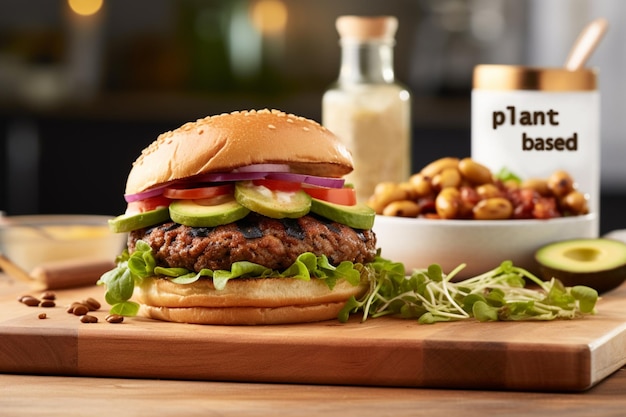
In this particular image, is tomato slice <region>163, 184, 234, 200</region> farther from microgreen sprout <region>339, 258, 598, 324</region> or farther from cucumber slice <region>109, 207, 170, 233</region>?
microgreen sprout <region>339, 258, 598, 324</region>

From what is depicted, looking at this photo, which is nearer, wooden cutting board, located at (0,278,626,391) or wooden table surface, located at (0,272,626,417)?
wooden table surface, located at (0,272,626,417)

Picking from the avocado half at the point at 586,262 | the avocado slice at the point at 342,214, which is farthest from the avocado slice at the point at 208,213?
the avocado half at the point at 586,262

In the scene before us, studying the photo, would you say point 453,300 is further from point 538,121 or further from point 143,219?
point 538,121

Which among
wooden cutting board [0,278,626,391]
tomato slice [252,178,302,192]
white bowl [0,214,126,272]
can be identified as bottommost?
wooden cutting board [0,278,626,391]

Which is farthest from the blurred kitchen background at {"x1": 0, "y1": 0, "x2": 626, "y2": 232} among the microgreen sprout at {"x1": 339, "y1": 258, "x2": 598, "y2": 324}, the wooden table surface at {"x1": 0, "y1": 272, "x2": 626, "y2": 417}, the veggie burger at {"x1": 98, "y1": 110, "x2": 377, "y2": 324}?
the wooden table surface at {"x1": 0, "y1": 272, "x2": 626, "y2": 417}

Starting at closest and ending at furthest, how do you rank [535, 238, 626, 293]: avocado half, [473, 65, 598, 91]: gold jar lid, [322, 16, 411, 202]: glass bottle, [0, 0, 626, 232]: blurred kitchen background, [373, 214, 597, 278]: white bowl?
[535, 238, 626, 293]: avocado half
[373, 214, 597, 278]: white bowl
[473, 65, 598, 91]: gold jar lid
[322, 16, 411, 202]: glass bottle
[0, 0, 626, 232]: blurred kitchen background

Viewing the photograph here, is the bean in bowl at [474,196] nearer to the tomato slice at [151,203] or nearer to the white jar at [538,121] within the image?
the white jar at [538,121]

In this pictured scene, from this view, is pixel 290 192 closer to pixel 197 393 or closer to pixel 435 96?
pixel 197 393
